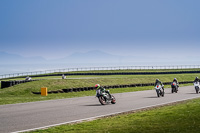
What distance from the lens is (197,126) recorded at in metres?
11.6

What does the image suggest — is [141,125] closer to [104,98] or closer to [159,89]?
[104,98]

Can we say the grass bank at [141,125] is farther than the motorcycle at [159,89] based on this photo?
No

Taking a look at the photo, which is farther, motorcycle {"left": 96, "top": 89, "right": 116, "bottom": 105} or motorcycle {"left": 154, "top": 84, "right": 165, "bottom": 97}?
motorcycle {"left": 154, "top": 84, "right": 165, "bottom": 97}

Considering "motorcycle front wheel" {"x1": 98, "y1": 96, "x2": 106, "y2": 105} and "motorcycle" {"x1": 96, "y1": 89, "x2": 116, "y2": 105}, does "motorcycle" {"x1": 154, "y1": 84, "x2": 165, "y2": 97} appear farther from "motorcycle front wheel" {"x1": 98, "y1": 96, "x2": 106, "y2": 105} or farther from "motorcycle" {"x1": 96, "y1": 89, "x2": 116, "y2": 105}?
"motorcycle front wheel" {"x1": 98, "y1": 96, "x2": 106, "y2": 105}

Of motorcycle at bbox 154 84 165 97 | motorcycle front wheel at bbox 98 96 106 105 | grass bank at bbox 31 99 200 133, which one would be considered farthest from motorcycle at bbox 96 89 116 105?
motorcycle at bbox 154 84 165 97

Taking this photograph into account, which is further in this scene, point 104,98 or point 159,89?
point 159,89

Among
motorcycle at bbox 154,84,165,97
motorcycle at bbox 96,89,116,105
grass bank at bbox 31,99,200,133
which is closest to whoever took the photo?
grass bank at bbox 31,99,200,133

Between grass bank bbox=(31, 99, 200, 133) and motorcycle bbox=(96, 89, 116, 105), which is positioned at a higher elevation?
motorcycle bbox=(96, 89, 116, 105)

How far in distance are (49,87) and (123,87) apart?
9.43 meters

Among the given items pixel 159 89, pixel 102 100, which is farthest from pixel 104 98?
pixel 159 89

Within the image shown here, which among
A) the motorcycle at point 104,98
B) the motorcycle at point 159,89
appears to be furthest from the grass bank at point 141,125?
the motorcycle at point 159,89

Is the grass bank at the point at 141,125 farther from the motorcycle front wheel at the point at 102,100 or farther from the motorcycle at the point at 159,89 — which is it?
the motorcycle at the point at 159,89

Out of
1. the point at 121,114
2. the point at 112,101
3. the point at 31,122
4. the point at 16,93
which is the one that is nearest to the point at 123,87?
the point at 16,93

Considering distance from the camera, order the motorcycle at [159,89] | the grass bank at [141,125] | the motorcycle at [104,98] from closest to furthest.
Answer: the grass bank at [141,125] → the motorcycle at [104,98] → the motorcycle at [159,89]
